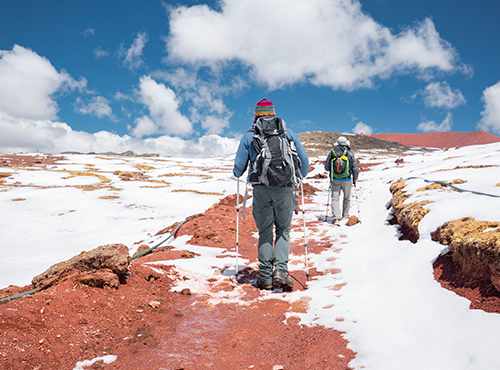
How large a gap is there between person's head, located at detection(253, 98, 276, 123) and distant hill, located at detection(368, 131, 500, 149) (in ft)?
347

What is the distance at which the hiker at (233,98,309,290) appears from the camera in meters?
4.16

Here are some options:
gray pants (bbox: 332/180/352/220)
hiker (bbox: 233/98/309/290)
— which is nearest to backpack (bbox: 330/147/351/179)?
gray pants (bbox: 332/180/352/220)

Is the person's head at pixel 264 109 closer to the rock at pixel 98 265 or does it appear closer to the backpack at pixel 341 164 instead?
the rock at pixel 98 265

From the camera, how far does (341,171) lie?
27.6ft

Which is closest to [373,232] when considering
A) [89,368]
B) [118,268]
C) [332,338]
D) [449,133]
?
[332,338]

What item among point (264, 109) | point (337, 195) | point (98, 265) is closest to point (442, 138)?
point (337, 195)

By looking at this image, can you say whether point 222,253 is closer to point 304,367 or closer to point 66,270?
point 66,270

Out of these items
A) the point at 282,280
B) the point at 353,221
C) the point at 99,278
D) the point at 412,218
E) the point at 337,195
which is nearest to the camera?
the point at 99,278

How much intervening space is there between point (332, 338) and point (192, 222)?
600 cm

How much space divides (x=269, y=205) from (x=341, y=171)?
4888 millimetres

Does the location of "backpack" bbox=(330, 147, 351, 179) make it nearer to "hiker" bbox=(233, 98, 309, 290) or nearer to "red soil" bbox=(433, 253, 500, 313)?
"hiker" bbox=(233, 98, 309, 290)

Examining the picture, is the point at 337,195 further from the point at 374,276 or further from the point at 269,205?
the point at 269,205

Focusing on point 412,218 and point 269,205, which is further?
point 412,218

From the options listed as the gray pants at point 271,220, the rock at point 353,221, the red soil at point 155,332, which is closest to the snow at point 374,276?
the rock at point 353,221
